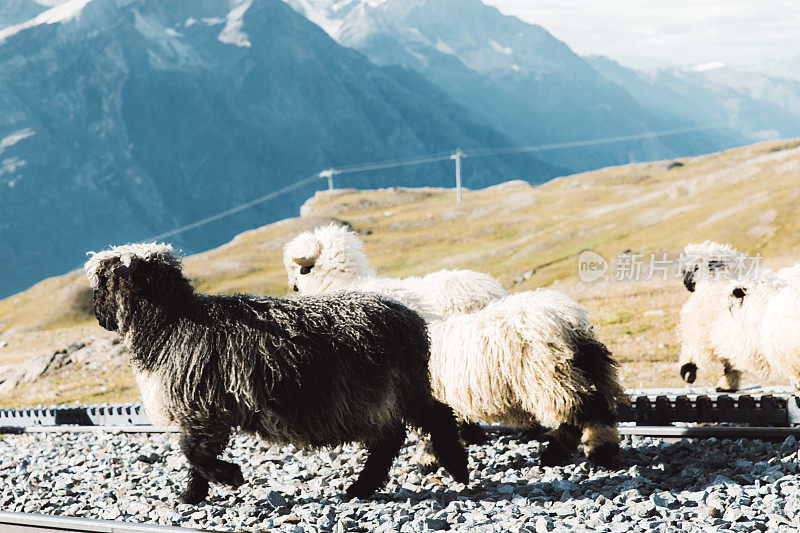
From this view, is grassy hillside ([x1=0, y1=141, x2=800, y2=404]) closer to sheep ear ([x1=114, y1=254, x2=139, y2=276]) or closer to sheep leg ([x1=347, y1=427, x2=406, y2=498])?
sheep ear ([x1=114, y1=254, x2=139, y2=276])

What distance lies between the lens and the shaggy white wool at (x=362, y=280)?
30.6 feet

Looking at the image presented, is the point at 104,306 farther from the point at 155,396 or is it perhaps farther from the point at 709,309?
the point at 709,309

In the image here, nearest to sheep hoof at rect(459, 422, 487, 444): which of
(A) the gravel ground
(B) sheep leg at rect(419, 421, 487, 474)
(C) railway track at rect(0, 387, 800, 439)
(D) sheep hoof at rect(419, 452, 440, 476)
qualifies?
(B) sheep leg at rect(419, 421, 487, 474)

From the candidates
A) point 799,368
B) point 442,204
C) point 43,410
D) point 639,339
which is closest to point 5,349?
point 43,410

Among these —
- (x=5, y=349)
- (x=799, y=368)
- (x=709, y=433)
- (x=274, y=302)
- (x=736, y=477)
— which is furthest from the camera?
(x=5, y=349)

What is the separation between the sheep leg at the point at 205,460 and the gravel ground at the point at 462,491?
0.66 ft

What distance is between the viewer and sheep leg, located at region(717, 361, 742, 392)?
33.7 feet

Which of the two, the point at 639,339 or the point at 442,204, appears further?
the point at 442,204

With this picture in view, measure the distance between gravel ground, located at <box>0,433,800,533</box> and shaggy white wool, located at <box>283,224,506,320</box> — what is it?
1838 millimetres

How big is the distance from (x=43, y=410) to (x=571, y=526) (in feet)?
31.8

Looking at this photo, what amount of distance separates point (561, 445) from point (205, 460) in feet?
11.1

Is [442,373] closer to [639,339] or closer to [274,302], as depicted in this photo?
[274,302]

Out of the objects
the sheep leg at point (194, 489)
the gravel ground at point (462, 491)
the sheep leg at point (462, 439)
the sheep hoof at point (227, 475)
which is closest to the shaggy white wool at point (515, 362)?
the sheep leg at point (462, 439)

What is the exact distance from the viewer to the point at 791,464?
6.55m
